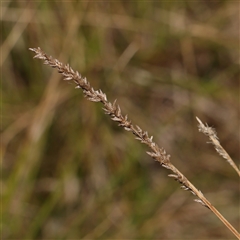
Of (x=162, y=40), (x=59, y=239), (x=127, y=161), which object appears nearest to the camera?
(x=59, y=239)

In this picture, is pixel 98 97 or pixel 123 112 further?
pixel 123 112

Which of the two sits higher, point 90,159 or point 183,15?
point 183,15

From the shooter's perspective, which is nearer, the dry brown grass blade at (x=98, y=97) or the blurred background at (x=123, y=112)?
the dry brown grass blade at (x=98, y=97)

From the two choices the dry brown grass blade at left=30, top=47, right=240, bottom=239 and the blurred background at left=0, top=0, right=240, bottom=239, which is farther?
the blurred background at left=0, top=0, right=240, bottom=239

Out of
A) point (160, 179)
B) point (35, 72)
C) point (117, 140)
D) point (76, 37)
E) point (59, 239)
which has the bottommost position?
point (59, 239)

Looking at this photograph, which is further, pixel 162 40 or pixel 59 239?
pixel 162 40

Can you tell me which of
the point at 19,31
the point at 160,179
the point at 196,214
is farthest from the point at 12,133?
the point at 196,214

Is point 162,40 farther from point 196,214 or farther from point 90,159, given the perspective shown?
point 196,214

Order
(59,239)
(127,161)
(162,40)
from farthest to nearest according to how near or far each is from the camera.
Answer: (162,40), (127,161), (59,239)
